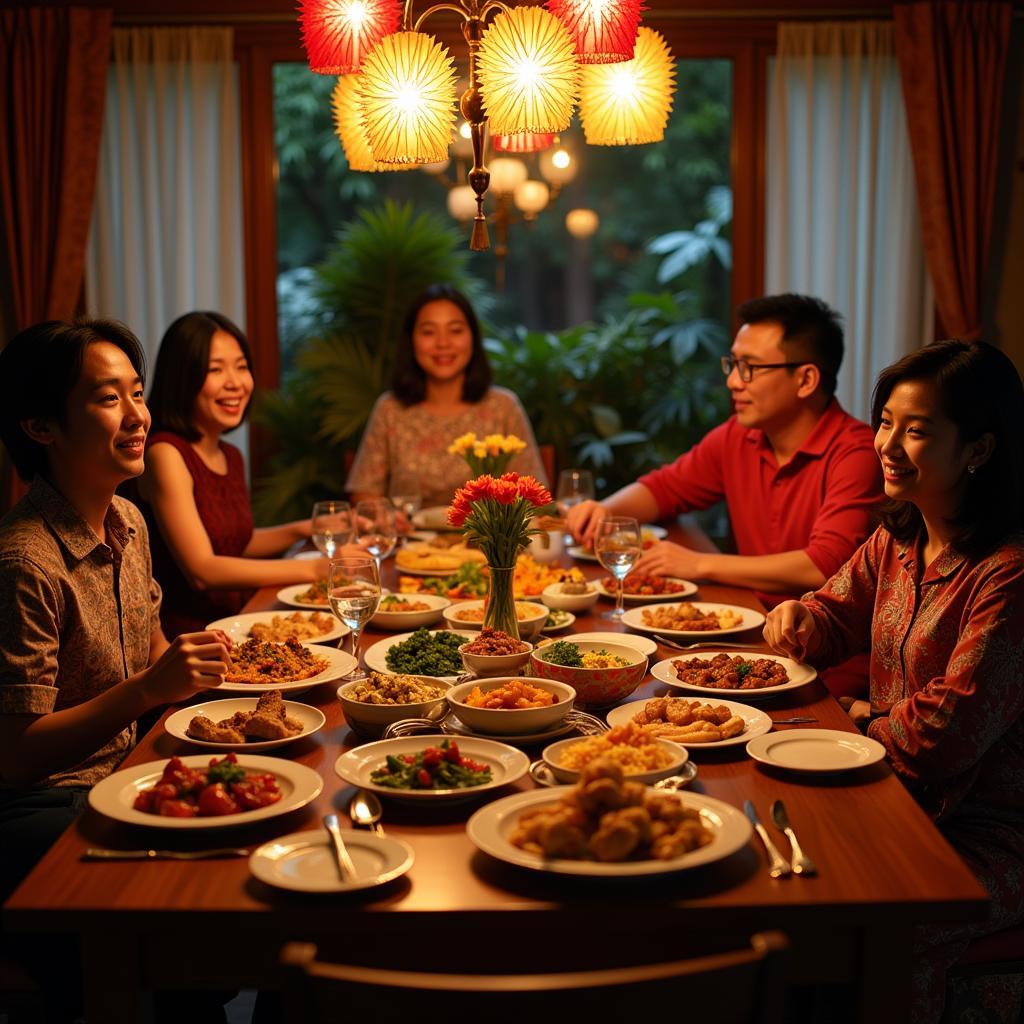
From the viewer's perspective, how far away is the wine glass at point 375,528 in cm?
269

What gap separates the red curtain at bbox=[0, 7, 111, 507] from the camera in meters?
4.72

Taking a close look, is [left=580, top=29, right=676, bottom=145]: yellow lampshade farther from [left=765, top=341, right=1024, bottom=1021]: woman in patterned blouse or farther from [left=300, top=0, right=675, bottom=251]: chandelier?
[left=765, top=341, right=1024, bottom=1021]: woman in patterned blouse

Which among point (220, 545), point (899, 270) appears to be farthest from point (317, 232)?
point (220, 545)

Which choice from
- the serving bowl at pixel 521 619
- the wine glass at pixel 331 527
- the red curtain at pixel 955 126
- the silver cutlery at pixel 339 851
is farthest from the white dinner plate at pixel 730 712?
the red curtain at pixel 955 126

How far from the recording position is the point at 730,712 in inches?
71.1

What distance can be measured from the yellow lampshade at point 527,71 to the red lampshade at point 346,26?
0.72 feet

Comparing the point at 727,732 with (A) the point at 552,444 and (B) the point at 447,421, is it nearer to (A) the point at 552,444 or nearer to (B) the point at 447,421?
(B) the point at 447,421

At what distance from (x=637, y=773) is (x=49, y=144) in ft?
13.9

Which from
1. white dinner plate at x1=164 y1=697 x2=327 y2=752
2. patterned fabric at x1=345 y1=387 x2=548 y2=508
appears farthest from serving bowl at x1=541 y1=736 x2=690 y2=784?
patterned fabric at x1=345 y1=387 x2=548 y2=508

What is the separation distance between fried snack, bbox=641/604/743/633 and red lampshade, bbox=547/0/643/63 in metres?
1.09

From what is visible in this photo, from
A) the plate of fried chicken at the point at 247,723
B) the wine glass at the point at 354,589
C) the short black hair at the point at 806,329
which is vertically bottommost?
the plate of fried chicken at the point at 247,723

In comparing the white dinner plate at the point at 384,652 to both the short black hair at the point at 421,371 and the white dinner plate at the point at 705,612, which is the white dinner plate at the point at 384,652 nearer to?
the white dinner plate at the point at 705,612

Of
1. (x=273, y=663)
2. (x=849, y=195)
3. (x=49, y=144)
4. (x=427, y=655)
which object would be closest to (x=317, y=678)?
(x=273, y=663)

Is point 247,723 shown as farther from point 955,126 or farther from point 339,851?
point 955,126
